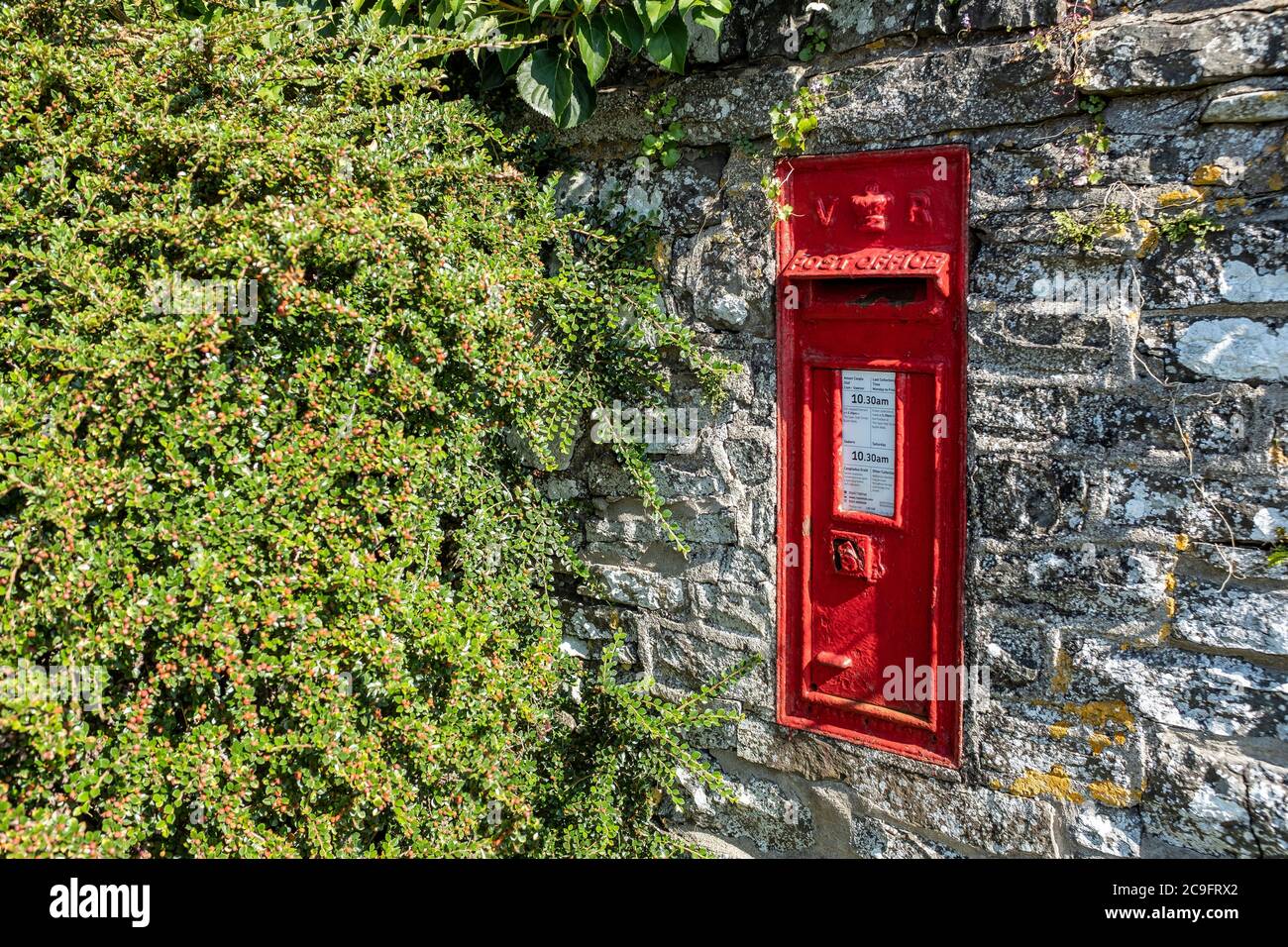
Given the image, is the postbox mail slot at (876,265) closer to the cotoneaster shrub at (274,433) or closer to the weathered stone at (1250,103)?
the cotoneaster shrub at (274,433)

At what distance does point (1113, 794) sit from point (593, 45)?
2.26 m

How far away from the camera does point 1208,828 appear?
214 cm

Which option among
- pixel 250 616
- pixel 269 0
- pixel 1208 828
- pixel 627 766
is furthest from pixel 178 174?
pixel 1208 828

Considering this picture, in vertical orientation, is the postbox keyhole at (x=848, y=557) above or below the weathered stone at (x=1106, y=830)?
above

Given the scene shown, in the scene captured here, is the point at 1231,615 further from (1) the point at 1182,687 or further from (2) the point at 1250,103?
(2) the point at 1250,103

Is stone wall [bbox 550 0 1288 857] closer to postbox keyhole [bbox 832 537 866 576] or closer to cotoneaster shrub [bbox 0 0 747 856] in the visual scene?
postbox keyhole [bbox 832 537 866 576]

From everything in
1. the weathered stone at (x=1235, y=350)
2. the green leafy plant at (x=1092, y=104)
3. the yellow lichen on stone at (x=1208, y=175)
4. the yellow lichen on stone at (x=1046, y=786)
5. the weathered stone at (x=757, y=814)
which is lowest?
the weathered stone at (x=757, y=814)

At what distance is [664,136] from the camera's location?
8.86 feet

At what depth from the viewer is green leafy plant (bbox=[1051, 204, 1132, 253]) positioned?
2.13 m

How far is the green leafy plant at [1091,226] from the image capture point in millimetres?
2135

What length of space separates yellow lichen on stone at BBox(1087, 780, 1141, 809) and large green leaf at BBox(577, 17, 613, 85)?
2152 mm

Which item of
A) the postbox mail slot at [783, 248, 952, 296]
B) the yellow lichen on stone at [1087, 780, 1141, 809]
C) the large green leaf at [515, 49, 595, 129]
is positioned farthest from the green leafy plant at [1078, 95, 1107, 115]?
the yellow lichen on stone at [1087, 780, 1141, 809]

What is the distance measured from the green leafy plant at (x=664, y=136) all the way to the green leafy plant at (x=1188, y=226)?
4.06 ft

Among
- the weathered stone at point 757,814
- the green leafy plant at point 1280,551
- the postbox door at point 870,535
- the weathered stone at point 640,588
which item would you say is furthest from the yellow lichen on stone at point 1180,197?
the weathered stone at point 757,814
